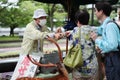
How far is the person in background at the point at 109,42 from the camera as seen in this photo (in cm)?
432

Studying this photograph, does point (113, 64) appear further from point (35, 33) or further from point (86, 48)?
point (35, 33)

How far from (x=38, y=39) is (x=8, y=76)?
2661 millimetres

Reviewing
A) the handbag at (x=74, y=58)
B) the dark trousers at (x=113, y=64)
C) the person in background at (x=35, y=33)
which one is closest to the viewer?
the dark trousers at (x=113, y=64)

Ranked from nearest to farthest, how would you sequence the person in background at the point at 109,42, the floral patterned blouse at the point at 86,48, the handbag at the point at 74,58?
1. the person in background at the point at 109,42
2. the handbag at the point at 74,58
3. the floral patterned blouse at the point at 86,48

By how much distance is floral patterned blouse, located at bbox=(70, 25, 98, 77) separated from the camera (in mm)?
4879

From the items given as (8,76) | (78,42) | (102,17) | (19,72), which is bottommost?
(8,76)

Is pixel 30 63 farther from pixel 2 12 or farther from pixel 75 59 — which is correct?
pixel 2 12

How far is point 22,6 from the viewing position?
30.7 m

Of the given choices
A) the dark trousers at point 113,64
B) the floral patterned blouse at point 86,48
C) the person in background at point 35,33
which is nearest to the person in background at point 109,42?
the dark trousers at point 113,64

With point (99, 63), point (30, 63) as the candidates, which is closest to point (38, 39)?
point (30, 63)

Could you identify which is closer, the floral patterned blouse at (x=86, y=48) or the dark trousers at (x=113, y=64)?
the dark trousers at (x=113, y=64)

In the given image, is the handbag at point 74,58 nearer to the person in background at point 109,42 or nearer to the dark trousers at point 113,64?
the person in background at point 109,42

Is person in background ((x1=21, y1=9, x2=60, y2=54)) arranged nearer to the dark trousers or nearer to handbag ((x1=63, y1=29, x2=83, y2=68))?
handbag ((x1=63, y1=29, x2=83, y2=68))

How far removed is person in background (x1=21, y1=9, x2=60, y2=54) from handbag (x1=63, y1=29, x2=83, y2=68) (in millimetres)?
482
